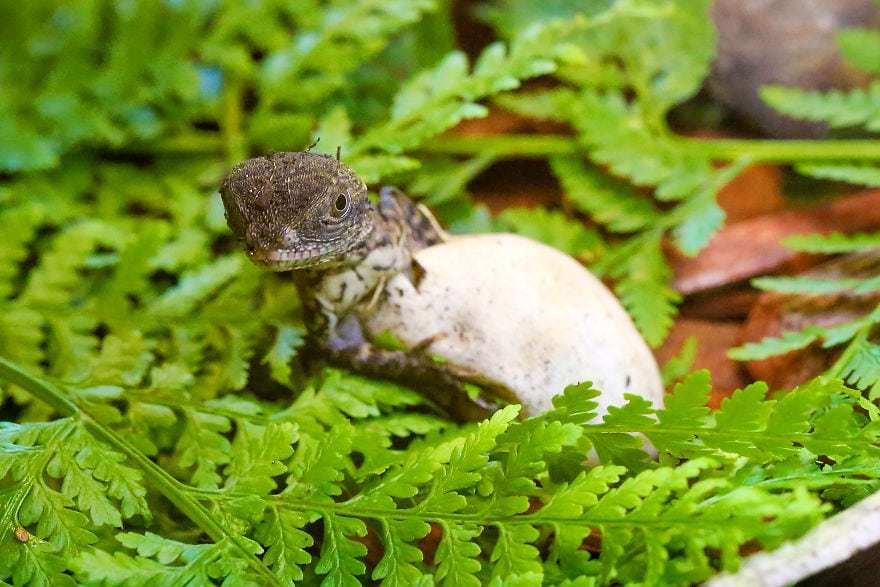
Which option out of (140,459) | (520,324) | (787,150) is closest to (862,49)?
(787,150)

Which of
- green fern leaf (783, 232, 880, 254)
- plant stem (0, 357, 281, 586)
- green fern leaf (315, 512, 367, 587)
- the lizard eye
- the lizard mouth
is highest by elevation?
the lizard eye

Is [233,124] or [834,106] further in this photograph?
[233,124]

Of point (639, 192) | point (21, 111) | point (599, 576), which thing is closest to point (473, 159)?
point (639, 192)

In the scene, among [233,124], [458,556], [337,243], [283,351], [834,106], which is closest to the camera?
[458,556]

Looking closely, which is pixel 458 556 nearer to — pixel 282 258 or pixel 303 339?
pixel 282 258

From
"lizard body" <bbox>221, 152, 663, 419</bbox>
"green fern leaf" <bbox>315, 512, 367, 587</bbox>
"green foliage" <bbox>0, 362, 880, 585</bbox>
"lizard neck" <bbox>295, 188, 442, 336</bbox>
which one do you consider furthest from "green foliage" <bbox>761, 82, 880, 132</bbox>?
"green fern leaf" <bbox>315, 512, 367, 587</bbox>

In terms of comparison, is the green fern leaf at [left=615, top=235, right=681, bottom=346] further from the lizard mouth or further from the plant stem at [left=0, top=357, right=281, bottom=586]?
the plant stem at [left=0, top=357, right=281, bottom=586]

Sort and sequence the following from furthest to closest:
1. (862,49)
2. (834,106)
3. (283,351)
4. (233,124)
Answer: (233,124) < (862,49) < (834,106) < (283,351)

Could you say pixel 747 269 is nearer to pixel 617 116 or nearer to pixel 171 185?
pixel 617 116
